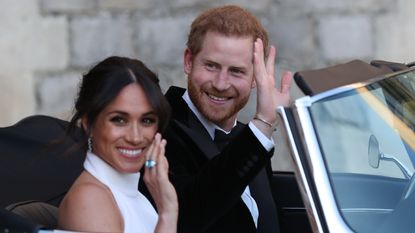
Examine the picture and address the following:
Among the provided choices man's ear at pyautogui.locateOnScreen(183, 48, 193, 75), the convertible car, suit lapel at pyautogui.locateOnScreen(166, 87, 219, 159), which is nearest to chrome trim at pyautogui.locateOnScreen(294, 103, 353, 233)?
the convertible car

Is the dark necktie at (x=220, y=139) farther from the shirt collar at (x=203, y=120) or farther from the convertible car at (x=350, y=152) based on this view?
the convertible car at (x=350, y=152)

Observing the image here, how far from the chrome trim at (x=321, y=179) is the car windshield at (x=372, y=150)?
2 cm

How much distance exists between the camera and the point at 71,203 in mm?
3221

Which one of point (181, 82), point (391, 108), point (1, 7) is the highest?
point (391, 108)

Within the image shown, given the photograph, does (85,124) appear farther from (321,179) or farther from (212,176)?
(321,179)

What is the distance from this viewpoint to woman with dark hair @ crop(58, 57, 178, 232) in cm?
323

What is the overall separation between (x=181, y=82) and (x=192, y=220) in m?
3.36

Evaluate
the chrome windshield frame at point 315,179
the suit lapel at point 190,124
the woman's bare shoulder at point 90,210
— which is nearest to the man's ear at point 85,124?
the woman's bare shoulder at point 90,210

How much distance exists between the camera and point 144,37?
22.5ft

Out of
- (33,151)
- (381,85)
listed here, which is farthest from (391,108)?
(33,151)

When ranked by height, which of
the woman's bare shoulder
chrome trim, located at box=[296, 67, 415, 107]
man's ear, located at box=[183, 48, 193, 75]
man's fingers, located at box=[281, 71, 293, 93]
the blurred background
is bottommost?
the blurred background

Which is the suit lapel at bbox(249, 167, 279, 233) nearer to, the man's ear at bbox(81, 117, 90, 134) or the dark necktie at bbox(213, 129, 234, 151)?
the dark necktie at bbox(213, 129, 234, 151)

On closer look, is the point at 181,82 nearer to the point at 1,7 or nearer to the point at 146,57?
the point at 146,57

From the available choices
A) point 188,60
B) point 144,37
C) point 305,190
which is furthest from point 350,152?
point 144,37
